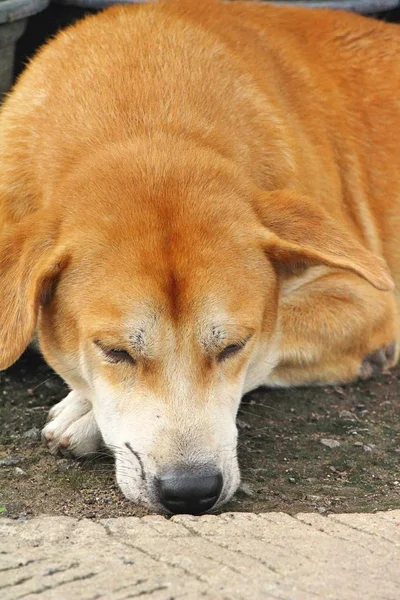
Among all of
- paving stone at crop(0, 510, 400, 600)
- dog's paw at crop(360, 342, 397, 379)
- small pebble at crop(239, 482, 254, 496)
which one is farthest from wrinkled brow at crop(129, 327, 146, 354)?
dog's paw at crop(360, 342, 397, 379)

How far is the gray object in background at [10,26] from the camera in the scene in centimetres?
542

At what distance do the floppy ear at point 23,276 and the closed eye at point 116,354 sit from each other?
0.78 feet

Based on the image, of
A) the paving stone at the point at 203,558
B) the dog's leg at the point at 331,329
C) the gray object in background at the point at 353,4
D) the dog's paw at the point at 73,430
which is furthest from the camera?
the gray object in background at the point at 353,4

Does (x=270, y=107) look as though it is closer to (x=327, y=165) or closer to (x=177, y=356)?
(x=327, y=165)

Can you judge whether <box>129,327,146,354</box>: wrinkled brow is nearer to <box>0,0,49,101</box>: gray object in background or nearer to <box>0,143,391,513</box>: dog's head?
<box>0,143,391,513</box>: dog's head

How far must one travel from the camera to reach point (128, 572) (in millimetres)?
2562

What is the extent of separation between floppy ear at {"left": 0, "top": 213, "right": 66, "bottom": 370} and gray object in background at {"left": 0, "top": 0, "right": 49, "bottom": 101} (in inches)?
87.1

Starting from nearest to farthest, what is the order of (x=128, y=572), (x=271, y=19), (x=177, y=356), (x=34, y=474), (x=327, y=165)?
(x=128, y=572), (x=177, y=356), (x=34, y=474), (x=327, y=165), (x=271, y=19)

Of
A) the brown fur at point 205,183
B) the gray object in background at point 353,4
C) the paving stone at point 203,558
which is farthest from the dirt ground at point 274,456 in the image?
the gray object in background at point 353,4

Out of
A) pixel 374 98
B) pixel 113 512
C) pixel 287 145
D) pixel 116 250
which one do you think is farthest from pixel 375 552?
pixel 374 98

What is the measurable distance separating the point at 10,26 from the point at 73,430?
2682mm

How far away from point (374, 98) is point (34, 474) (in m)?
2.56

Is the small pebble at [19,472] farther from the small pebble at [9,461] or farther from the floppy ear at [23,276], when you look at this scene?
the floppy ear at [23,276]

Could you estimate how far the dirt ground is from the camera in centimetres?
353
